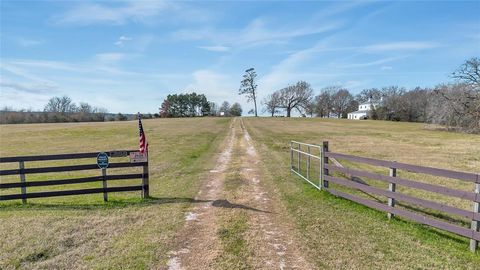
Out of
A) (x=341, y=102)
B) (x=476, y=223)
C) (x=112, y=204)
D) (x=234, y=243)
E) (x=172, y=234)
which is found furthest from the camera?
(x=341, y=102)

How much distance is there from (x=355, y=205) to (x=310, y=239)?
2.88 metres

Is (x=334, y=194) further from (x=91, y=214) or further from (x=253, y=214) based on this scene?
(x=91, y=214)

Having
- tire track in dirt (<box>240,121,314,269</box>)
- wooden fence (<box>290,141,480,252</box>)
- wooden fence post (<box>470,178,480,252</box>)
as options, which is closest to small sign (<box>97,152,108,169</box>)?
tire track in dirt (<box>240,121,314,269</box>)

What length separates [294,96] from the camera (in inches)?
4134

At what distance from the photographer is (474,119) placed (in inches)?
1861

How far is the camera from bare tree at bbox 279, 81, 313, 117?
10369 cm

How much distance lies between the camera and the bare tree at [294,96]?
104m

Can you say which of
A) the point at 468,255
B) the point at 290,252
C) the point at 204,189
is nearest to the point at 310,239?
the point at 290,252

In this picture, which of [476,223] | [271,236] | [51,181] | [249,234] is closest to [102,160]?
[51,181]

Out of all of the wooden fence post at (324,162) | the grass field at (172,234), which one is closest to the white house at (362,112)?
the wooden fence post at (324,162)

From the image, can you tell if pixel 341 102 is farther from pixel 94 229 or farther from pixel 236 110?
pixel 94 229

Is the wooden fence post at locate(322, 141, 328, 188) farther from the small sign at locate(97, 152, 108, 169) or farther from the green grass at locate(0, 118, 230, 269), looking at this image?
the small sign at locate(97, 152, 108, 169)

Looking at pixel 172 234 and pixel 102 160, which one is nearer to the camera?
pixel 172 234

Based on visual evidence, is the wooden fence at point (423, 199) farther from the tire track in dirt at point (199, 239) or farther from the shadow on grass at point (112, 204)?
the tire track in dirt at point (199, 239)
